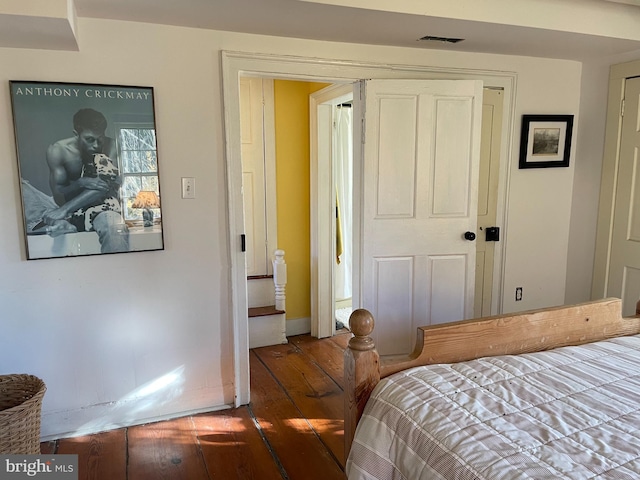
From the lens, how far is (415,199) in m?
2.91

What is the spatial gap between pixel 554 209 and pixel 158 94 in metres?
2.86

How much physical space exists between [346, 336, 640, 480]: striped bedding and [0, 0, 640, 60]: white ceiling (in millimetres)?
1659

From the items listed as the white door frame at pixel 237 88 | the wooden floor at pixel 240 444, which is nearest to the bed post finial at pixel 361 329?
the wooden floor at pixel 240 444

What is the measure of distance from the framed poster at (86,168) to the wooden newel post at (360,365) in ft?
4.78

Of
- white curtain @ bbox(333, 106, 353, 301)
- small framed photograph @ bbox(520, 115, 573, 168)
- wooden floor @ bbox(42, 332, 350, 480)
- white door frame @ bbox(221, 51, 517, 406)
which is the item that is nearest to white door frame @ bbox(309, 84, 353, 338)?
white curtain @ bbox(333, 106, 353, 301)

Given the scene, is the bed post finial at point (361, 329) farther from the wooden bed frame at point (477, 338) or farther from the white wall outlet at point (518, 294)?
the white wall outlet at point (518, 294)

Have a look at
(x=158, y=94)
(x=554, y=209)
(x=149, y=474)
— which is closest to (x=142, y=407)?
(x=149, y=474)

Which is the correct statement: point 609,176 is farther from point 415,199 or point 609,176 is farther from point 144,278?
point 144,278

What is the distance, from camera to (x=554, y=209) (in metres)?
3.38

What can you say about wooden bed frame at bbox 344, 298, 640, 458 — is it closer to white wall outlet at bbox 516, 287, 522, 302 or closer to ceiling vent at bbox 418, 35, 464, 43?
white wall outlet at bbox 516, 287, 522, 302

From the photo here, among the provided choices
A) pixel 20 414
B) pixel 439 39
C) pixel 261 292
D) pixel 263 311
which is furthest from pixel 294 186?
pixel 20 414

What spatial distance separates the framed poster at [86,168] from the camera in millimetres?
2189

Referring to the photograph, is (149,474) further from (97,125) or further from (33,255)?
(97,125)

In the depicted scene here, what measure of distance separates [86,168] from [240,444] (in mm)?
1621
